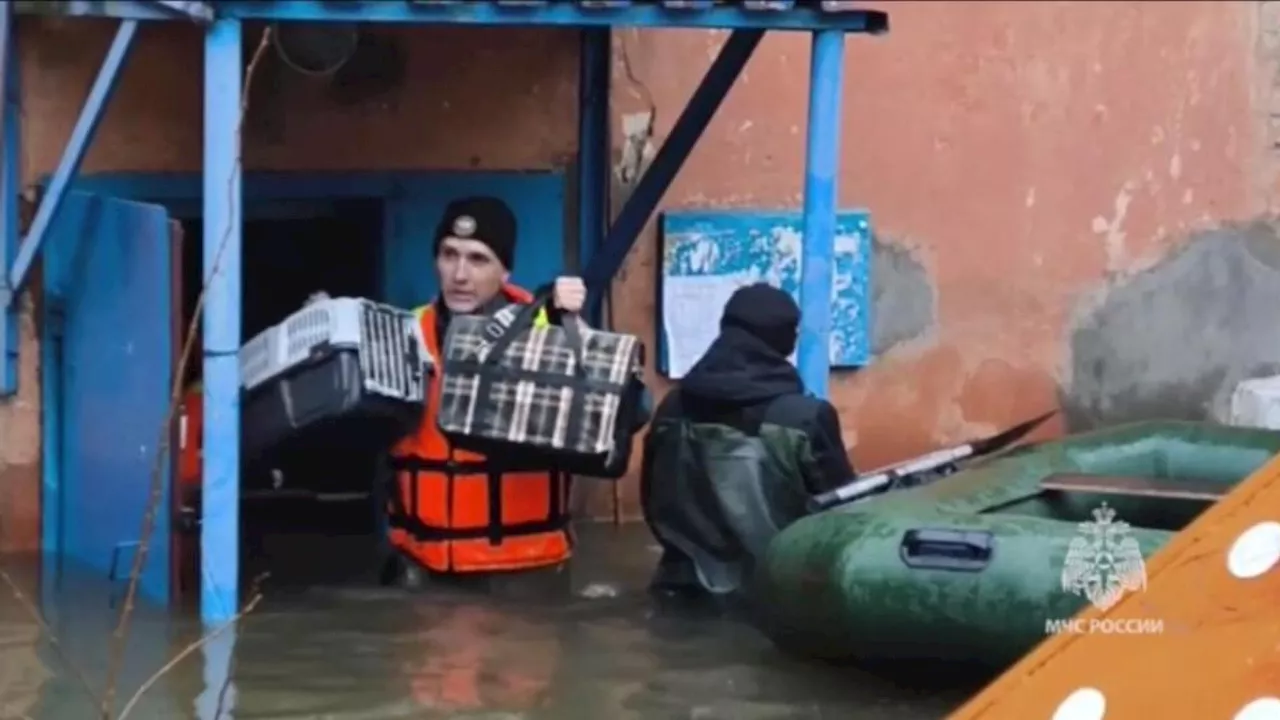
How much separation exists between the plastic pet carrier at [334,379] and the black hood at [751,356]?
0.78 meters

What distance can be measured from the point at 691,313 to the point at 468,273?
5.19ft

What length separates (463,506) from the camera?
22.8ft

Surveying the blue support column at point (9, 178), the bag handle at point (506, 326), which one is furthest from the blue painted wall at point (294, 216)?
the bag handle at point (506, 326)

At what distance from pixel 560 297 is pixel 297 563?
1400 mm

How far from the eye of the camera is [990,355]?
9.05 metres

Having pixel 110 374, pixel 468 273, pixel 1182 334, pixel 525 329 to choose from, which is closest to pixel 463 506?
pixel 525 329

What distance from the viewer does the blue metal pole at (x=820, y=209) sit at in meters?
7.11

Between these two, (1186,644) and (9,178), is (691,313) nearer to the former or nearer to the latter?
(9,178)

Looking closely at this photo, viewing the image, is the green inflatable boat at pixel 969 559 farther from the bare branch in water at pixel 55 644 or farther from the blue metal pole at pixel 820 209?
the bare branch in water at pixel 55 644

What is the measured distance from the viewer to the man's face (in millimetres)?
7094

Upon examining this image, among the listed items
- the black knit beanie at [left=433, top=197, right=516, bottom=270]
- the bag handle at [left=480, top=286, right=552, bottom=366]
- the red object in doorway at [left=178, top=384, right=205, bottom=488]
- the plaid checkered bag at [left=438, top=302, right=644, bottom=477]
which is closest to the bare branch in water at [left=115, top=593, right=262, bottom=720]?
the red object in doorway at [left=178, top=384, right=205, bottom=488]

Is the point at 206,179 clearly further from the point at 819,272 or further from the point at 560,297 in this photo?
the point at 819,272

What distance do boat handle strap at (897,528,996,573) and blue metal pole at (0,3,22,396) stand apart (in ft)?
9.83

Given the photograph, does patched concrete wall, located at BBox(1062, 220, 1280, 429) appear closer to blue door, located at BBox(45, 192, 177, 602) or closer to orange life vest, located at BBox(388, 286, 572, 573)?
orange life vest, located at BBox(388, 286, 572, 573)
